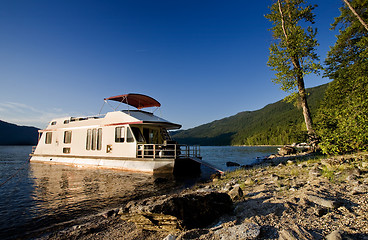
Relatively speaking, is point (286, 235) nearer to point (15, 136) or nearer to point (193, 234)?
point (193, 234)

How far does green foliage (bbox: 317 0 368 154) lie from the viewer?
24.7 feet

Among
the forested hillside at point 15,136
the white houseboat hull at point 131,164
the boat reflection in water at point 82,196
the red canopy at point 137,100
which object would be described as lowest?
the boat reflection in water at point 82,196

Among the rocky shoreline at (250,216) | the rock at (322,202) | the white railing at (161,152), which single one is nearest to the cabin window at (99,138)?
the white railing at (161,152)

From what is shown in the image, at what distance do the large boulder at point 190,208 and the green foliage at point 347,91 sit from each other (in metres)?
6.40

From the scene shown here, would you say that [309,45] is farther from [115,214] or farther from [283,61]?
[115,214]

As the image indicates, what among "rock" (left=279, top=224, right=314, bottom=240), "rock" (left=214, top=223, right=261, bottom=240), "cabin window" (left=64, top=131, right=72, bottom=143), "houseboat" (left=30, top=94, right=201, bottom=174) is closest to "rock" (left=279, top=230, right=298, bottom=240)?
"rock" (left=279, top=224, right=314, bottom=240)

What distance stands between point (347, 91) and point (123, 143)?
18796mm

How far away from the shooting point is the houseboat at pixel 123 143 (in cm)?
1562

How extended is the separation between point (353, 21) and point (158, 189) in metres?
21.9

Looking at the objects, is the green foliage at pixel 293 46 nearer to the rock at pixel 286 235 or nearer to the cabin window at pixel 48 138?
the rock at pixel 286 235

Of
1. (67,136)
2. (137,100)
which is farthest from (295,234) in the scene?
(67,136)

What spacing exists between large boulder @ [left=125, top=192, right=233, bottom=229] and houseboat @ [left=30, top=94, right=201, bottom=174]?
1005cm

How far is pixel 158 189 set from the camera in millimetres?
10609

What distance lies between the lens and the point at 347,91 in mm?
14445
